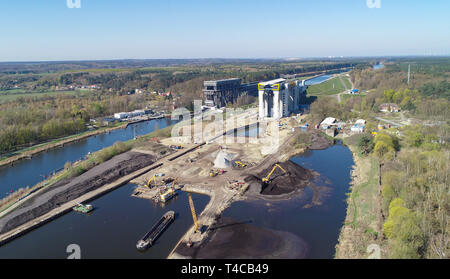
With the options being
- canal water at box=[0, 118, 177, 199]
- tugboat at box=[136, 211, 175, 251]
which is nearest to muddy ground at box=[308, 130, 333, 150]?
tugboat at box=[136, 211, 175, 251]

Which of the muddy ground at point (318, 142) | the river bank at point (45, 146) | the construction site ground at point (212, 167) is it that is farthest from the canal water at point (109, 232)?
the muddy ground at point (318, 142)

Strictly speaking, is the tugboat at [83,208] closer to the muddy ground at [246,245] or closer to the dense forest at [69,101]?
the muddy ground at [246,245]

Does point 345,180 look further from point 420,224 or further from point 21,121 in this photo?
point 21,121

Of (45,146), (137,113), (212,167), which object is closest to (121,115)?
(137,113)

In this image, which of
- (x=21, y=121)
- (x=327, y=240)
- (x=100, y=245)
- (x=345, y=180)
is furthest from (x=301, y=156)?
(x=21, y=121)

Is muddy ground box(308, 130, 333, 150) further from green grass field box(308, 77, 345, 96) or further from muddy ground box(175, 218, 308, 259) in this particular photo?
green grass field box(308, 77, 345, 96)

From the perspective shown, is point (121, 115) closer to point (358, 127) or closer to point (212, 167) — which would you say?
point (212, 167)
